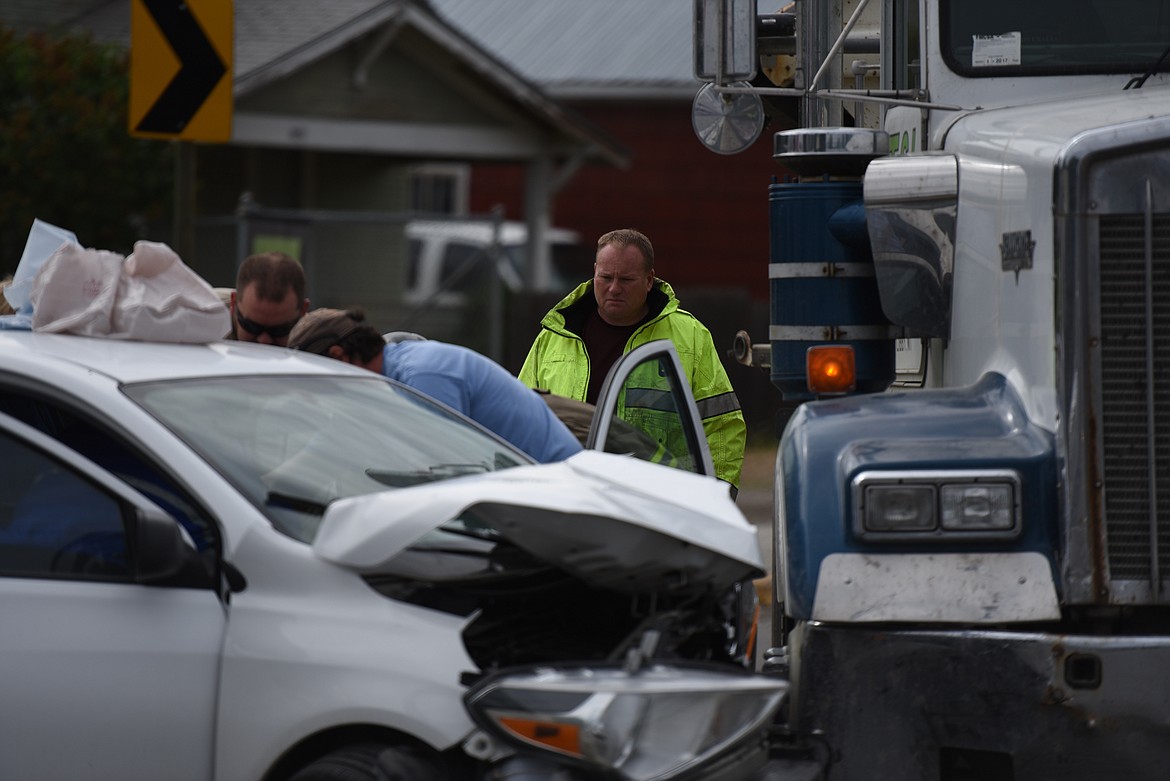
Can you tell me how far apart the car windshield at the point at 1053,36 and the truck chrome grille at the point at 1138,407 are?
5.30ft

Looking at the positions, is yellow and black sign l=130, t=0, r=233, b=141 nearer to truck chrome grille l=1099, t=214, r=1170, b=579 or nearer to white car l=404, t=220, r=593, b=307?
truck chrome grille l=1099, t=214, r=1170, b=579

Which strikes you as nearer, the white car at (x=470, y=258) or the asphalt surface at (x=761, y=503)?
the asphalt surface at (x=761, y=503)

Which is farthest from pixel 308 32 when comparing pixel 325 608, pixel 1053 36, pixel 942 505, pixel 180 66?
pixel 325 608

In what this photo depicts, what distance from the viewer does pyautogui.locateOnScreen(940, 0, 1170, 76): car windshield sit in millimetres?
5859

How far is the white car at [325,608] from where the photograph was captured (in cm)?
387

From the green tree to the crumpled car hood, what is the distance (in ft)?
47.2

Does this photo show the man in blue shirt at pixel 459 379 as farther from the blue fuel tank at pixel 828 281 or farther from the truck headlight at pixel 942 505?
the truck headlight at pixel 942 505

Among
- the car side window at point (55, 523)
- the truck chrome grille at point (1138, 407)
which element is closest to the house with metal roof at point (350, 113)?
the car side window at point (55, 523)

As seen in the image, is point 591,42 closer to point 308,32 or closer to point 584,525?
point 308,32

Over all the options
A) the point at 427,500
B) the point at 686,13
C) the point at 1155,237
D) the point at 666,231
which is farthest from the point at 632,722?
the point at 686,13

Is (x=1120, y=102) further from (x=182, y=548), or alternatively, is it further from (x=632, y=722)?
(x=182, y=548)

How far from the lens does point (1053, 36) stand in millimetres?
5918

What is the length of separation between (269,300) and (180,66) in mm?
2604

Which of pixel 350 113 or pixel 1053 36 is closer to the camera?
pixel 1053 36
